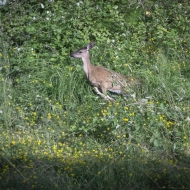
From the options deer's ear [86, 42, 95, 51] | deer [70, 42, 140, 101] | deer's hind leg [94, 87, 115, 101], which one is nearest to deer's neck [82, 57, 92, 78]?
deer [70, 42, 140, 101]

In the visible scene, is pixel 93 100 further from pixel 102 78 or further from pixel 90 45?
pixel 90 45

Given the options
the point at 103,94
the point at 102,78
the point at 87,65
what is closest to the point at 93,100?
the point at 103,94

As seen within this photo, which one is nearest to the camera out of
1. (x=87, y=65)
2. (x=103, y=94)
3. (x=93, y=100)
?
(x=93, y=100)

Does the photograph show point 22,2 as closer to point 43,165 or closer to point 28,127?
point 28,127

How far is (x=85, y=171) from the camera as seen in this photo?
19.8ft

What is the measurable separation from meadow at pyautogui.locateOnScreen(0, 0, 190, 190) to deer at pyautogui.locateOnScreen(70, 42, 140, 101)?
13cm

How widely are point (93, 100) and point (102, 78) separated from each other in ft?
3.06

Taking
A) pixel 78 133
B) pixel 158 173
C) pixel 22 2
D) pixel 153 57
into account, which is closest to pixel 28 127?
pixel 78 133

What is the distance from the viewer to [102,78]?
950cm

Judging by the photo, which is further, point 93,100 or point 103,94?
point 103,94

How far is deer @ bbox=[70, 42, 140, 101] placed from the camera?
8.91 metres

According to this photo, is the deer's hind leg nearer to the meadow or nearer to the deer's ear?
the meadow

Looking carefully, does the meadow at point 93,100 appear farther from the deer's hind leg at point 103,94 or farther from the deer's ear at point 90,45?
the deer's ear at point 90,45

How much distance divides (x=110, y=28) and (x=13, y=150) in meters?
4.77
